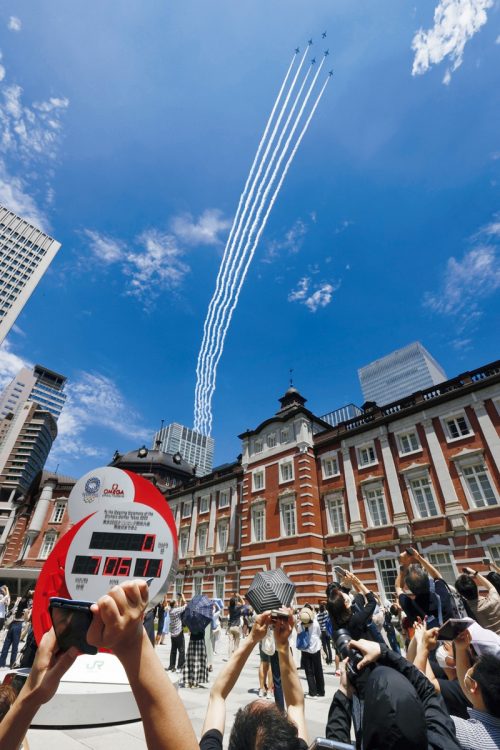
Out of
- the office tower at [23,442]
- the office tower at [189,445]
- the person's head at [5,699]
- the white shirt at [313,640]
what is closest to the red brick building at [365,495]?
the white shirt at [313,640]

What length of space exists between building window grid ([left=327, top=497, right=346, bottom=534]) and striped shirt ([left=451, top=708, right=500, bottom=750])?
63.7 ft

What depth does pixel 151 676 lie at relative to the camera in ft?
3.61

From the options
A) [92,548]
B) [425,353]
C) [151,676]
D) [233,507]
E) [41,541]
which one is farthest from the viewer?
[425,353]

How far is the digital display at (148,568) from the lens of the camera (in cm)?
533

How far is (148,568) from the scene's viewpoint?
5.41 m

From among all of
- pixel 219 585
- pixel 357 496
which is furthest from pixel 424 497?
pixel 219 585

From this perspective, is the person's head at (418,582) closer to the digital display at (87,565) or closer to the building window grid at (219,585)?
the digital display at (87,565)

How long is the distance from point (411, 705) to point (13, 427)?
4374 inches

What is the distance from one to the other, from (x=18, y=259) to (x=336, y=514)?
98524 millimetres

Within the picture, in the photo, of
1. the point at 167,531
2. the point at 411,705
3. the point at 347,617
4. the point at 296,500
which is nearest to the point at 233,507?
the point at 296,500

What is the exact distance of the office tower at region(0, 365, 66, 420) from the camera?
11681 cm

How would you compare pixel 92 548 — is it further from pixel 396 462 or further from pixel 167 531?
pixel 396 462

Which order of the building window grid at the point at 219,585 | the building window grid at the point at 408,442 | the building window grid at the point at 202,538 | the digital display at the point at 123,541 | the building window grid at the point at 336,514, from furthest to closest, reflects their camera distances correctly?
the building window grid at the point at 202,538 → the building window grid at the point at 219,585 → the building window grid at the point at 336,514 → the building window grid at the point at 408,442 → the digital display at the point at 123,541

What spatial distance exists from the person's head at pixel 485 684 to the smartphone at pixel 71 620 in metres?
2.18
